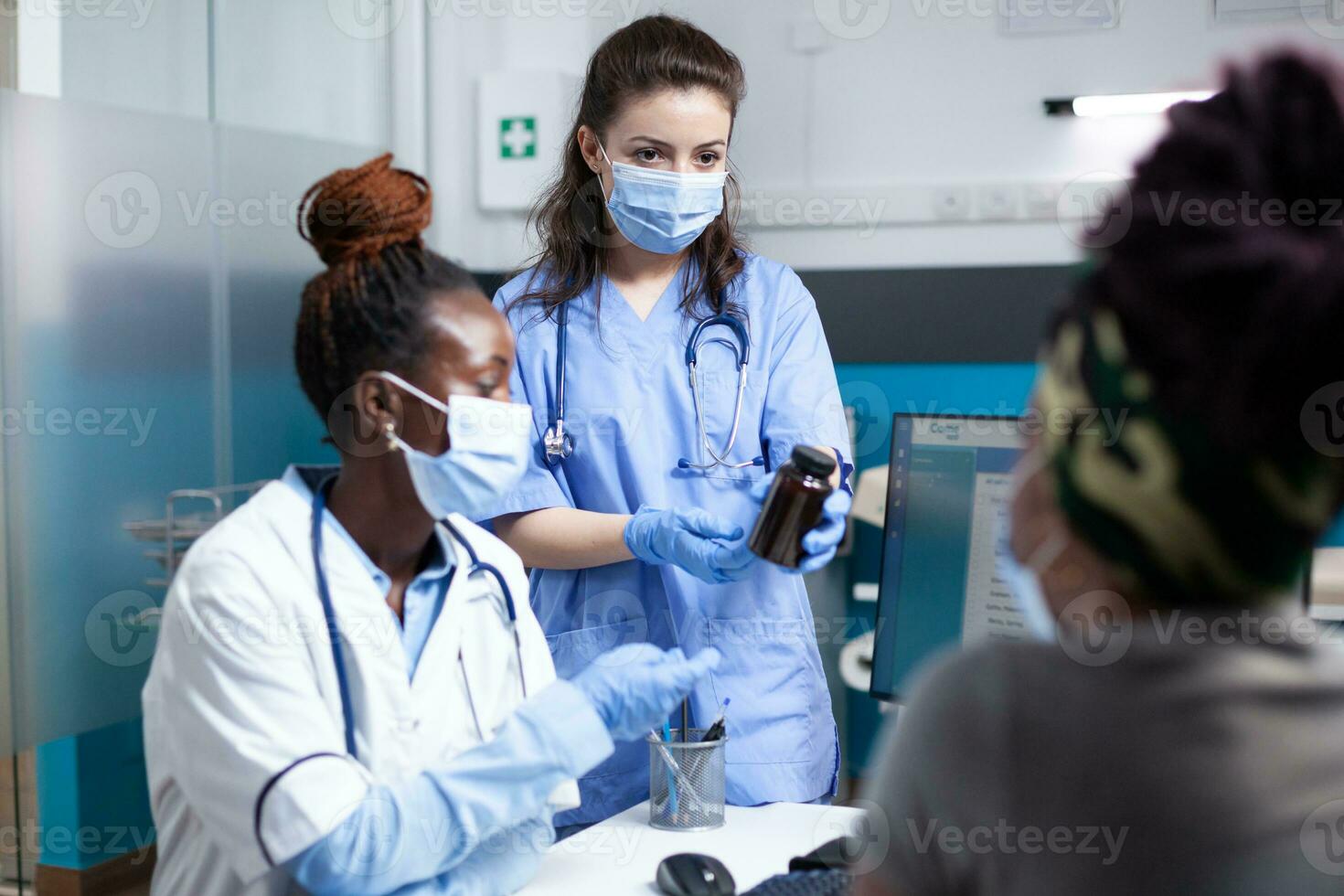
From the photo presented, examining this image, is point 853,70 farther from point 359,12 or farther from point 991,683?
point 991,683

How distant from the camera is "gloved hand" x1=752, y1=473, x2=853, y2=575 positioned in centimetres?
144

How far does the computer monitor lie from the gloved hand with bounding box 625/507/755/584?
19 centimetres

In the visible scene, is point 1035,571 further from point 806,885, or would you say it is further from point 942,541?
point 942,541

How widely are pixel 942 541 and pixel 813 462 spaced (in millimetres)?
182

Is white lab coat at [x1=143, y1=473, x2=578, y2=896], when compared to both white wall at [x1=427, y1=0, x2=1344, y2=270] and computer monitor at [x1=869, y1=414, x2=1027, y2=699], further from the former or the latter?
white wall at [x1=427, y1=0, x2=1344, y2=270]

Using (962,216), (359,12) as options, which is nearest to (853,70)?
(962,216)

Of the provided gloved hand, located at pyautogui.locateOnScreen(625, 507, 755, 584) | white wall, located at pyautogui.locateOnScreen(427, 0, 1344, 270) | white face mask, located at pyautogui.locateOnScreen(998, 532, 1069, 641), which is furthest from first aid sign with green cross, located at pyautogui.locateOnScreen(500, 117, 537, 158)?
white face mask, located at pyautogui.locateOnScreen(998, 532, 1069, 641)

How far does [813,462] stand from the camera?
1361 mm

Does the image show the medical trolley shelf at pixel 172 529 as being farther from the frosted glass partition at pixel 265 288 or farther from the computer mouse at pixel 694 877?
the computer mouse at pixel 694 877

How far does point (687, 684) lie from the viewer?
1193 millimetres

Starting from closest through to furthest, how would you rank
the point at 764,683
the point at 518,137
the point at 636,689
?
the point at 636,689
the point at 764,683
the point at 518,137

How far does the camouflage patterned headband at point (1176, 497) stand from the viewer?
1.85 ft

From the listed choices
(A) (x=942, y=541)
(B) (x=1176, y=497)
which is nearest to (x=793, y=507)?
(A) (x=942, y=541)

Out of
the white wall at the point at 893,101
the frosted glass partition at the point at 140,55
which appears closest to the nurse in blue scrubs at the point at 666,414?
the frosted glass partition at the point at 140,55
